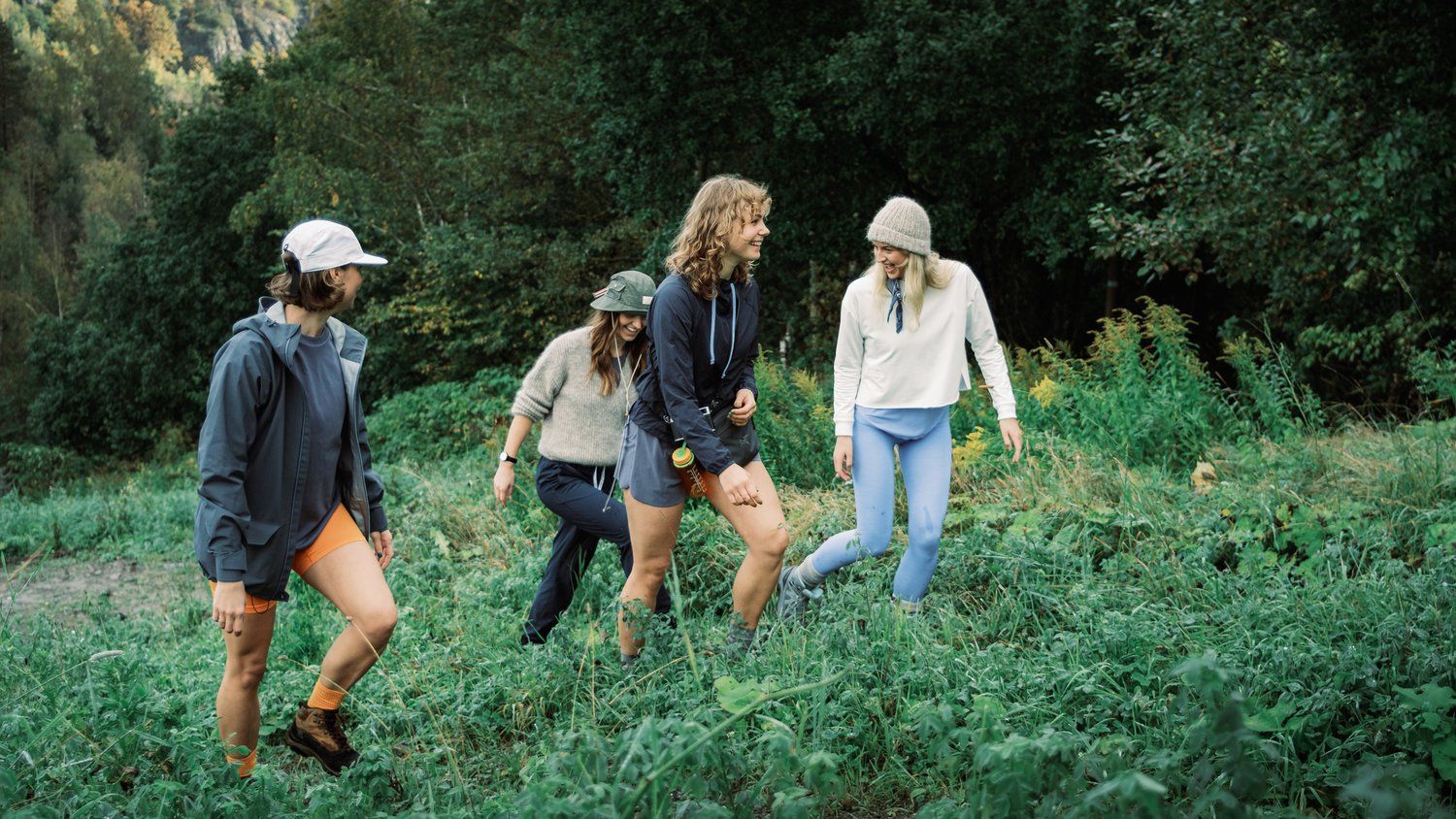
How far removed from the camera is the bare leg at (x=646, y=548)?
14.8 ft

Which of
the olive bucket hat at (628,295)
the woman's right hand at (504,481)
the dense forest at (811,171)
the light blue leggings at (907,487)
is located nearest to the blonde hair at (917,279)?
the light blue leggings at (907,487)

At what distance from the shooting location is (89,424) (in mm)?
39031

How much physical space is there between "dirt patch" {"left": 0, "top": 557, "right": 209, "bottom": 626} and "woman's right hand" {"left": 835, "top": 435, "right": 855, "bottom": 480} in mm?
4557

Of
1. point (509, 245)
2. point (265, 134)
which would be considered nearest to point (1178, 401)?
point (509, 245)

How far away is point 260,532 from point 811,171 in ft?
51.6

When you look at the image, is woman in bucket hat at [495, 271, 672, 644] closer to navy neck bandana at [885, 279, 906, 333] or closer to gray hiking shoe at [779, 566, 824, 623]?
gray hiking shoe at [779, 566, 824, 623]

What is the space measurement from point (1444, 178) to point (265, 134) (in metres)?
35.1

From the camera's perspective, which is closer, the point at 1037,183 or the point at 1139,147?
the point at 1139,147

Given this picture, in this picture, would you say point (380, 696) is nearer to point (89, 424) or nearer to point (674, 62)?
point (674, 62)

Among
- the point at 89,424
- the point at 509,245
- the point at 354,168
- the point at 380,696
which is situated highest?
the point at 354,168

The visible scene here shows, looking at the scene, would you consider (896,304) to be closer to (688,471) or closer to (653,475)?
(688,471)

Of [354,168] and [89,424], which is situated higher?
[354,168]

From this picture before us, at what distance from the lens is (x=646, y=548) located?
455 cm

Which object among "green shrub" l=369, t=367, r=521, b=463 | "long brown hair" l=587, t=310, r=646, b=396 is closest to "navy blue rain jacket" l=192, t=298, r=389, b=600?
"long brown hair" l=587, t=310, r=646, b=396
